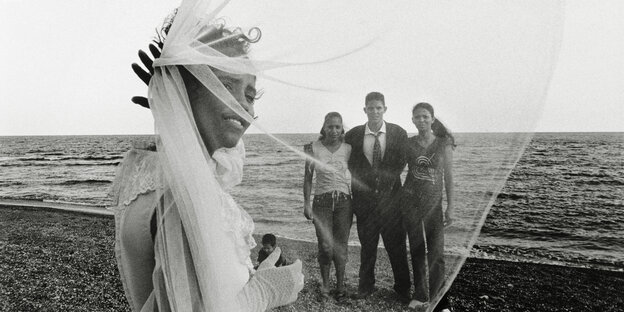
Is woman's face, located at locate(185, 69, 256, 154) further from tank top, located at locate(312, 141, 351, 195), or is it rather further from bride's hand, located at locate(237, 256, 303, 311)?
bride's hand, located at locate(237, 256, 303, 311)

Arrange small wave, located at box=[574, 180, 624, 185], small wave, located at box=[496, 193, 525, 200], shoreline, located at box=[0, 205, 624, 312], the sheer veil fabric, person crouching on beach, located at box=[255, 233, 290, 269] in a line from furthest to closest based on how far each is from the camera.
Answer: small wave, located at box=[574, 180, 624, 185], small wave, located at box=[496, 193, 525, 200], shoreline, located at box=[0, 205, 624, 312], person crouching on beach, located at box=[255, 233, 290, 269], the sheer veil fabric

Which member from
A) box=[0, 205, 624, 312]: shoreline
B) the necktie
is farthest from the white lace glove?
box=[0, 205, 624, 312]: shoreline

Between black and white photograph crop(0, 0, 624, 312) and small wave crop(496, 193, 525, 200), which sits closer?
black and white photograph crop(0, 0, 624, 312)

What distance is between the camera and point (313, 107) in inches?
42.8

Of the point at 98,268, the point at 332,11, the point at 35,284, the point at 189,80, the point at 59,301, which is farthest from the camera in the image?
the point at 98,268

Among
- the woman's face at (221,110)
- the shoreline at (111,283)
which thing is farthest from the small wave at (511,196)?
the woman's face at (221,110)

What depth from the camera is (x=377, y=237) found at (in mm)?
1101

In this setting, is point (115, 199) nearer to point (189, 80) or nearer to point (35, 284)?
point (189, 80)

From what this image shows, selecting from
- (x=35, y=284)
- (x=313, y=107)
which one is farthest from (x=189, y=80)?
(x=35, y=284)

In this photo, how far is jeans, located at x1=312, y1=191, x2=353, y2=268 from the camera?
110cm

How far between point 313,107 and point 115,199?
621mm

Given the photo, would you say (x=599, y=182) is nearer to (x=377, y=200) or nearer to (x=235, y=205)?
(x=377, y=200)

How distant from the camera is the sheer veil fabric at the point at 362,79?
1.03 meters

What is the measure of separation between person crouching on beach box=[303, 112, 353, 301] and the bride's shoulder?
1.30 ft
